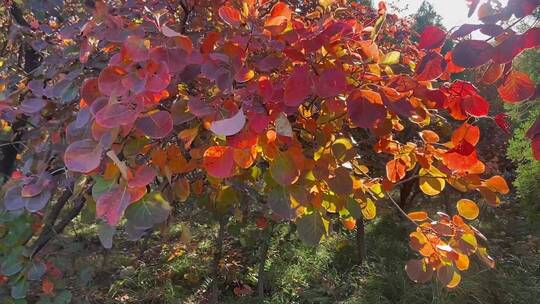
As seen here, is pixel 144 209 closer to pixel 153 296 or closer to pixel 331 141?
pixel 331 141

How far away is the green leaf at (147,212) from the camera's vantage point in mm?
782

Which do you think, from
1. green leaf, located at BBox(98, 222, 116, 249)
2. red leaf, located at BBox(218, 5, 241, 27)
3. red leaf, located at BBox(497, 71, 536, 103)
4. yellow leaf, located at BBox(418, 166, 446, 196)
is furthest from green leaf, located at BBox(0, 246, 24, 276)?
red leaf, located at BBox(497, 71, 536, 103)

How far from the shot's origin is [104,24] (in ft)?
3.56

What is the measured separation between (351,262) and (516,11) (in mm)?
4329

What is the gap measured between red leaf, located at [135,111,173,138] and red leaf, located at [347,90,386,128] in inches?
11.9

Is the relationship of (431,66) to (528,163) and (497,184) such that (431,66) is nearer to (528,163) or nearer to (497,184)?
(497,184)

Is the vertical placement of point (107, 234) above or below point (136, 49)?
below

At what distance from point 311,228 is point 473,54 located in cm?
51

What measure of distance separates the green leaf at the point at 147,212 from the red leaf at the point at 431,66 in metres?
0.46

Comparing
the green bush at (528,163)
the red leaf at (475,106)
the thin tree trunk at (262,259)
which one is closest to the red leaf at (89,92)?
the red leaf at (475,106)

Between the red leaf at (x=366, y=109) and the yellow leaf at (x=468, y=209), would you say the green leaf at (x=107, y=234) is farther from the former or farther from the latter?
the yellow leaf at (x=468, y=209)

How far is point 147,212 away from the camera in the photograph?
79cm

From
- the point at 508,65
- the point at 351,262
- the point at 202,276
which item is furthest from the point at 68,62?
the point at 351,262

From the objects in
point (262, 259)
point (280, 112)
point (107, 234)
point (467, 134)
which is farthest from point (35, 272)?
point (262, 259)
